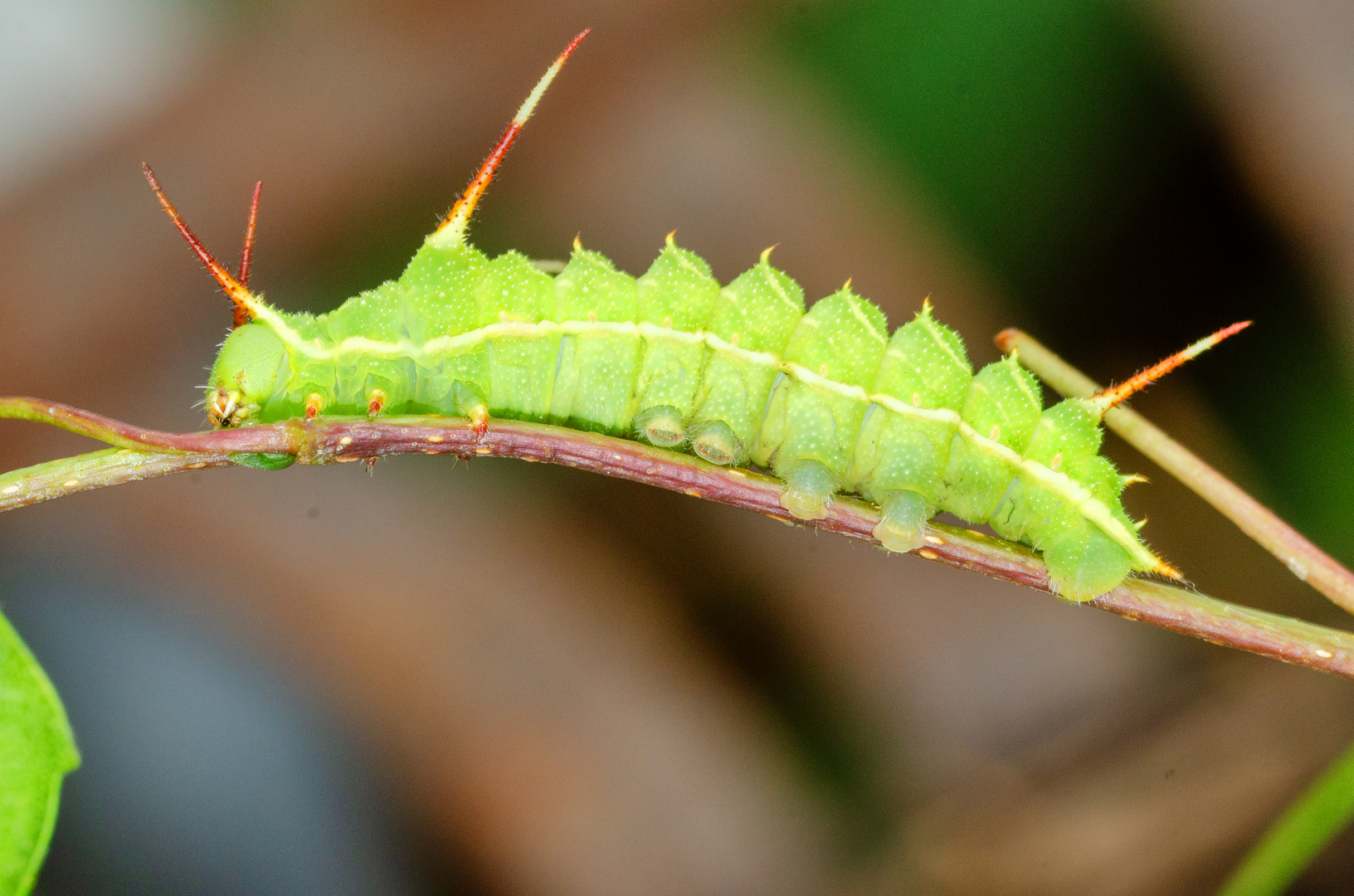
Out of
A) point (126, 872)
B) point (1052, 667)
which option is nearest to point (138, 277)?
point (126, 872)

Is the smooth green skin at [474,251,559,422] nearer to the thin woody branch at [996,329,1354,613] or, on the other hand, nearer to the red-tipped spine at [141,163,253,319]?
the red-tipped spine at [141,163,253,319]

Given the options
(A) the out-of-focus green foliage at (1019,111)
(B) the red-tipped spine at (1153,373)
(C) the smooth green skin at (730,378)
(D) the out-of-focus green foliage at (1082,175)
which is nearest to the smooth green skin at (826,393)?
(C) the smooth green skin at (730,378)

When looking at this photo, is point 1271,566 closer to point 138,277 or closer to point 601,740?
point 601,740

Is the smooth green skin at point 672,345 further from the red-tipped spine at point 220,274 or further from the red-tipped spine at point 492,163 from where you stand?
the red-tipped spine at point 220,274

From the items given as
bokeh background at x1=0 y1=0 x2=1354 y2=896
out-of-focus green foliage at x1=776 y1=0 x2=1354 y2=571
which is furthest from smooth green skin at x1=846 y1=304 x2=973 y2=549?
bokeh background at x1=0 y1=0 x2=1354 y2=896

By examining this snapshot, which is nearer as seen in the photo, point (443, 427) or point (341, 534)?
point (443, 427)

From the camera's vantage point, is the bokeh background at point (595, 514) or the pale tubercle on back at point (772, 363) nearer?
the pale tubercle on back at point (772, 363)

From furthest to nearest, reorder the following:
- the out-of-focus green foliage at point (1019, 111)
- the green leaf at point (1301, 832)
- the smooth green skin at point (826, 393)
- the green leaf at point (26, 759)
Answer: the out-of-focus green foliage at point (1019, 111) < the green leaf at point (1301, 832) < the smooth green skin at point (826, 393) < the green leaf at point (26, 759)

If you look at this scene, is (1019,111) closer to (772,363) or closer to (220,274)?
(772,363)
